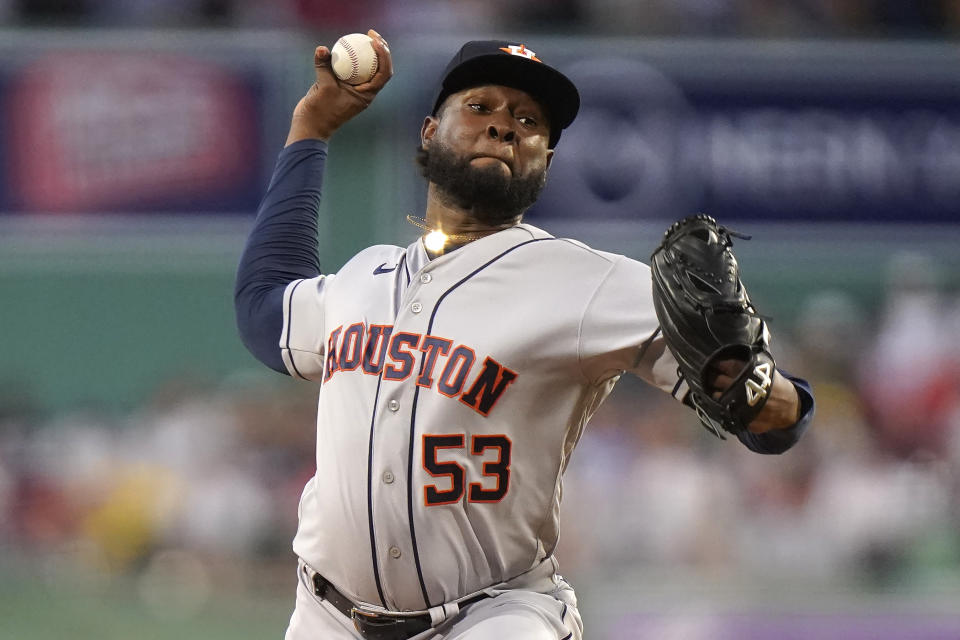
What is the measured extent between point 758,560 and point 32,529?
4350mm

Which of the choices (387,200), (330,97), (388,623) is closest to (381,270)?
(330,97)

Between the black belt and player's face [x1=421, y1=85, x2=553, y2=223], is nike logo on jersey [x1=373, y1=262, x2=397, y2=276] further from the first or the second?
the black belt

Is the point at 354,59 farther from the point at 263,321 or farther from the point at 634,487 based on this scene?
the point at 634,487

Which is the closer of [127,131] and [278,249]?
[278,249]

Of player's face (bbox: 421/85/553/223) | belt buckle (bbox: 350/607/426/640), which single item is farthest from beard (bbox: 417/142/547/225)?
belt buckle (bbox: 350/607/426/640)

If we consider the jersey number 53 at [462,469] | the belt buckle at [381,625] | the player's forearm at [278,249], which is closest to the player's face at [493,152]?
the player's forearm at [278,249]

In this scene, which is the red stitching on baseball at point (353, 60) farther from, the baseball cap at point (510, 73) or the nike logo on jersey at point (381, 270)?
the nike logo on jersey at point (381, 270)

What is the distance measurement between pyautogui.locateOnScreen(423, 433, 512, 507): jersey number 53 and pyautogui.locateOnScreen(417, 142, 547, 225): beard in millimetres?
492

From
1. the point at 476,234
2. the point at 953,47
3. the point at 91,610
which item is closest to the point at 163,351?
the point at 91,610

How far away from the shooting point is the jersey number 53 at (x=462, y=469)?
2424 mm

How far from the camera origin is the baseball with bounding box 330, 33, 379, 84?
294cm

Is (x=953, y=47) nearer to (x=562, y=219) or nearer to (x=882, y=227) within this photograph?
(x=882, y=227)

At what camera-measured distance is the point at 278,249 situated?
297 centimetres

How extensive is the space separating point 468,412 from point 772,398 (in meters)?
0.54
